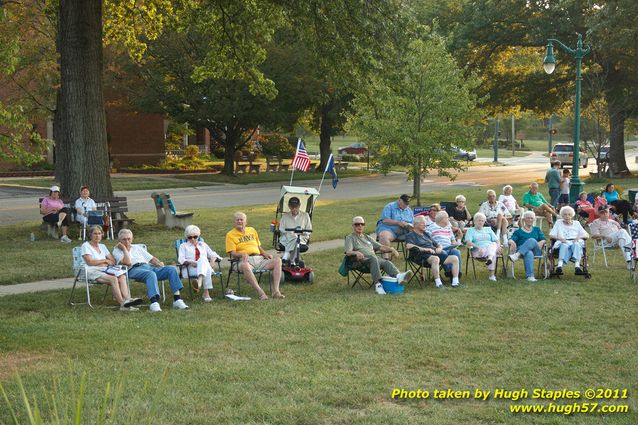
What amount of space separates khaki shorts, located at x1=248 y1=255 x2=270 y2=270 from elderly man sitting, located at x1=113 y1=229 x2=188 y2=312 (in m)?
1.39

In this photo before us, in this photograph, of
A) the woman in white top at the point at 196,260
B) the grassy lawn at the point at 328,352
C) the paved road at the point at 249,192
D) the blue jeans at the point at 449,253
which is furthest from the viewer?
the paved road at the point at 249,192

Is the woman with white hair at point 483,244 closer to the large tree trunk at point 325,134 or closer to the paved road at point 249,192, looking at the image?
the paved road at point 249,192

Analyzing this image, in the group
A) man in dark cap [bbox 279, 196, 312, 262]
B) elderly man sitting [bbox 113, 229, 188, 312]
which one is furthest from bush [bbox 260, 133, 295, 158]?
elderly man sitting [bbox 113, 229, 188, 312]

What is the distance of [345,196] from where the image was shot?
33.5 meters

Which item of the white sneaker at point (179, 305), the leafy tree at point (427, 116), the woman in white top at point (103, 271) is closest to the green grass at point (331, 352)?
the white sneaker at point (179, 305)

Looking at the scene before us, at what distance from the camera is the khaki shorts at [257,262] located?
1232 cm

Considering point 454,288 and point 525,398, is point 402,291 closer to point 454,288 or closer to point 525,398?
point 454,288

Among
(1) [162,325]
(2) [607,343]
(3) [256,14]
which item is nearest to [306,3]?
(3) [256,14]

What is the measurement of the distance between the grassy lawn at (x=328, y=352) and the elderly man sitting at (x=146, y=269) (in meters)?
0.30

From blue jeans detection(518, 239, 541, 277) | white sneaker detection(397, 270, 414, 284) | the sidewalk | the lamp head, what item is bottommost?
the sidewalk

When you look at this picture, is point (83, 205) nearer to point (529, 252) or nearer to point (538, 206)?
point (529, 252)

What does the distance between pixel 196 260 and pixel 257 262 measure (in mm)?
1117

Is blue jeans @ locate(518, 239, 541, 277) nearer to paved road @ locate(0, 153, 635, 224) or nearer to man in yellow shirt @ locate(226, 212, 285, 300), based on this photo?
man in yellow shirt @ locate(226, 212, 285, 300)

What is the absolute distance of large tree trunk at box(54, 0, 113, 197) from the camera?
18031mm
